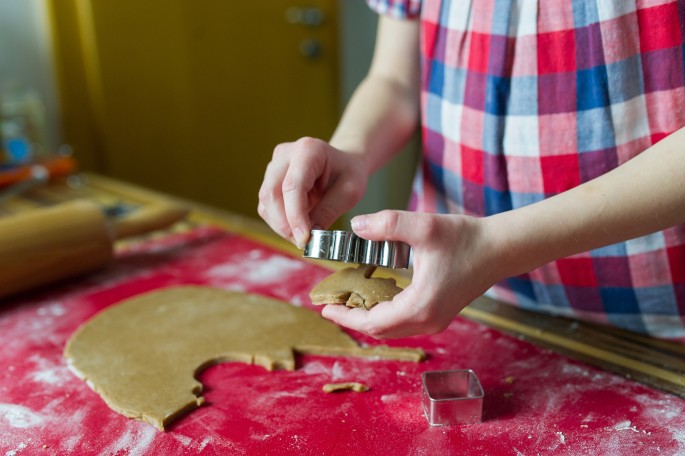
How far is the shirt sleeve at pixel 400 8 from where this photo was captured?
3.60 feet

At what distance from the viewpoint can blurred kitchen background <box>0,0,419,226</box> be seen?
2.17m

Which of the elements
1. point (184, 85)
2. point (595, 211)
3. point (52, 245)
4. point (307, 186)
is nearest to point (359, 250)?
point (307, 186)

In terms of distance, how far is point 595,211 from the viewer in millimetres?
740

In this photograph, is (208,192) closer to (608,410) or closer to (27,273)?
(27,273)

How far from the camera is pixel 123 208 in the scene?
5.08 ft

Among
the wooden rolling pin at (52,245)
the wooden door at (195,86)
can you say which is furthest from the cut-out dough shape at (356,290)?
the wooden door at (195,86)

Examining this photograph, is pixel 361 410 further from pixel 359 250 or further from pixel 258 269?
pixel 258 269

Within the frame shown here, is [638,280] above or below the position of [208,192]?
above

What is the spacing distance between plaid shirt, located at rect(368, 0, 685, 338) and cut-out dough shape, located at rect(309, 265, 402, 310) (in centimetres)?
29

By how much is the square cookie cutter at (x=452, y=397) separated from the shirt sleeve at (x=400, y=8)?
0.62 m

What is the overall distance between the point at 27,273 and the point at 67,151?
3.51 ft

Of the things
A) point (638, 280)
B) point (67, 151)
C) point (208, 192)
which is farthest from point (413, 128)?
point (208, 192)

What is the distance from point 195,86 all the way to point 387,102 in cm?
166

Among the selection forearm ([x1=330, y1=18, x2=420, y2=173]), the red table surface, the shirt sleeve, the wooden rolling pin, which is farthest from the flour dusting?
the shirt sleeve
